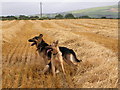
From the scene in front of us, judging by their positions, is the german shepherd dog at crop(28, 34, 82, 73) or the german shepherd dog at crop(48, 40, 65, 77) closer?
the german shepherd dog at crop(48, 40, 65, 77)

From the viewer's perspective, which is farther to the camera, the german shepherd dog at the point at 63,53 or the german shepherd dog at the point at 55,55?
the german shepherd dog at the point at 63,53

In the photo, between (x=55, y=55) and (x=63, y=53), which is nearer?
(x=55, y=55)

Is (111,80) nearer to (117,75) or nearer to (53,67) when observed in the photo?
(117,75)

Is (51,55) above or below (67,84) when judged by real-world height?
above

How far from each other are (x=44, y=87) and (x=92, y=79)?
68.8 inches

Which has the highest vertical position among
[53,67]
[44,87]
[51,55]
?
[51,55]

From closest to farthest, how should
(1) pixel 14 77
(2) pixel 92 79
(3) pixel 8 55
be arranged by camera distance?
1. (2) pixel 92 79
2. (1) pixel 14 77
3. (3) pixel 8 55

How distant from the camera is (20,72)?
25.2 feet

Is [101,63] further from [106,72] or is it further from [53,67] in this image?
[53,67]

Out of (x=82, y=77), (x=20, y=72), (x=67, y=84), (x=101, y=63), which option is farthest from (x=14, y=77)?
(x=101, y=63)

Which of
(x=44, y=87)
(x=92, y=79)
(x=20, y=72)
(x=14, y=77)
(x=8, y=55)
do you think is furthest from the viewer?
(x=8, y=55)

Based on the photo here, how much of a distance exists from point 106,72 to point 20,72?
3.47m

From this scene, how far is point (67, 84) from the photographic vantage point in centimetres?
632

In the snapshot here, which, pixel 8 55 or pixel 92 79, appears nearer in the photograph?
pixel 92 79
